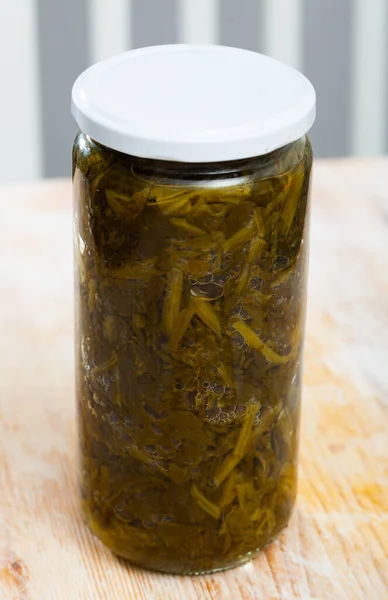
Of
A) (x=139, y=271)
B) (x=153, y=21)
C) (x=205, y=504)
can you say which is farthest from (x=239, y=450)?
(x=153, y=21)

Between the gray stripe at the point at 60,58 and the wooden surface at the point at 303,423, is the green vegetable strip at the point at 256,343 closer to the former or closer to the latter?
the wooden surface at the point at 303,423

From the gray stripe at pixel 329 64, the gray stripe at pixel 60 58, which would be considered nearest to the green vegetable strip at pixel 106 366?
the gray stripe at pixel 60 58

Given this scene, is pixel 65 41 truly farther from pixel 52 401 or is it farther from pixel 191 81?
pixel 191 81

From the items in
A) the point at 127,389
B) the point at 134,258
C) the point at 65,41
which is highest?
the point at 134,258

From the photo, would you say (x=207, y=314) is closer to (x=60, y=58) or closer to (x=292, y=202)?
(x=292, y=202)

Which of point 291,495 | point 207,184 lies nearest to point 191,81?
point 207,184
